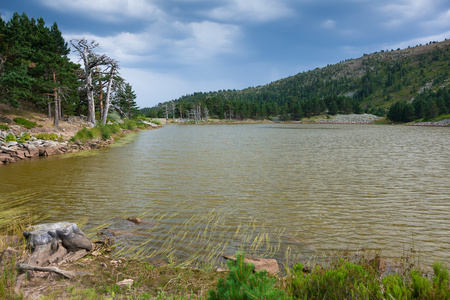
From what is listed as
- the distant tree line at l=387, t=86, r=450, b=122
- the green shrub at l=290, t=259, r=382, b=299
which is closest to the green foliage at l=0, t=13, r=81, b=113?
the green shrub at l=290, t=259, r=382, b=299

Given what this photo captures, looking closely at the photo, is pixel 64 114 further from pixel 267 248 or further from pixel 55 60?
pixel 267 248

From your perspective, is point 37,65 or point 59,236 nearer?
point 59,236

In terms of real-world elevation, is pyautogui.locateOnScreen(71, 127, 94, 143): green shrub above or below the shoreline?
above

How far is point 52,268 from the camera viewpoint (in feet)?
16.1

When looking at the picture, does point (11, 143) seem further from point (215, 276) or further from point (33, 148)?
point (215, 276)

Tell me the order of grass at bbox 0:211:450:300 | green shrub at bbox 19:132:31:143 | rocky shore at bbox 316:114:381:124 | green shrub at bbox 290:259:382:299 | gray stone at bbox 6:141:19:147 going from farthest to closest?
rocky shore at bbox 316:114:381:124 → green shrub at bbox 19:132:31:143 → gray stone at bbox 6:141:19:147 → green shrub at bbox 290:259:382:299 → grass at bbox 0:211:450:300

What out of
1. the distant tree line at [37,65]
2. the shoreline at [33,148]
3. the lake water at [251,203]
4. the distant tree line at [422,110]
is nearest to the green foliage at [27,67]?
the distant tree line at [37,65]

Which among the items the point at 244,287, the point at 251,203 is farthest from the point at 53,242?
the point at 251,203

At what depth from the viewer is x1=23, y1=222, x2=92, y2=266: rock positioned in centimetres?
538

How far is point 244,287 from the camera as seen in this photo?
2645 mm

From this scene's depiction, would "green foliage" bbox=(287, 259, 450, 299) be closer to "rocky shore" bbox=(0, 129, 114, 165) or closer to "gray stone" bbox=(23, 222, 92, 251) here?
"gray stone" bbox=(23, 222, 92, 251)

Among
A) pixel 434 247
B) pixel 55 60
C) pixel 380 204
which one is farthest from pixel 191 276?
pixel 55 60

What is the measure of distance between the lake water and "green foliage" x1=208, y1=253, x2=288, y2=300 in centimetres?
351

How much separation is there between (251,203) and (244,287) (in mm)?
7647
